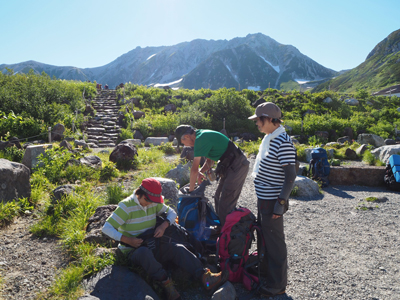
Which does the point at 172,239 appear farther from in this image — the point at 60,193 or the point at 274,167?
the point at 60,193

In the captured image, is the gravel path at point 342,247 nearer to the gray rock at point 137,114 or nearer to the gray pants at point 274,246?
the gray pants at point 274,246

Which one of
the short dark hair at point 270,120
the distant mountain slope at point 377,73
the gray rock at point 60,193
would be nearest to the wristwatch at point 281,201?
the short dark hair at point 270,120

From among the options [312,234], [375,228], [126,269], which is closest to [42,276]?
[126,269]

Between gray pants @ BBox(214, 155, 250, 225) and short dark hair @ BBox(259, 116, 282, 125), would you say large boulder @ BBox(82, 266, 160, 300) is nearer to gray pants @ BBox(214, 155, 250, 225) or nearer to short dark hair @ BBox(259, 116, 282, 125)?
gray pants @ BBox(214, 155, 250, 225)

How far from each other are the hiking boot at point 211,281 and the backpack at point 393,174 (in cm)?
720

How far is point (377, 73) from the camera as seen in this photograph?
94062mm

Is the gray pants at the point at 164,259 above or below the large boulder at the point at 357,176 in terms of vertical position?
above

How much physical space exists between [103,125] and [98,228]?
13.6 metres

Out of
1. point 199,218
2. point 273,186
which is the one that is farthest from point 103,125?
point 273,186

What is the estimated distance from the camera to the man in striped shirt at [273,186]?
270 centimetres

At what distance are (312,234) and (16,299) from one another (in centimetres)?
445

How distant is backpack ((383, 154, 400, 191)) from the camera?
24.9ft

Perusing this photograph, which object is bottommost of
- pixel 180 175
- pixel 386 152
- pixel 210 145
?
pixel 180 175

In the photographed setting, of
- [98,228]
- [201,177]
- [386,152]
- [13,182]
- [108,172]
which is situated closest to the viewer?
[98,228]
